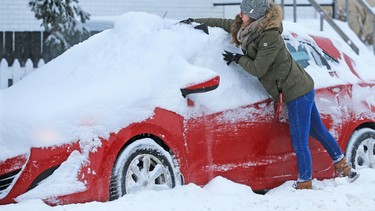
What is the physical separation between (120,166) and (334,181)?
82.8 inches

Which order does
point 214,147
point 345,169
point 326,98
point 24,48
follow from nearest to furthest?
1. point 214,147
2. point 345,169
3. point 326,98
4. point 24,48

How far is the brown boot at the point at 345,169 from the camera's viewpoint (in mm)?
5980

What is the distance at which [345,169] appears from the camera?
6012 millimetres

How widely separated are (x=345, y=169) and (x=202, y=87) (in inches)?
63.2

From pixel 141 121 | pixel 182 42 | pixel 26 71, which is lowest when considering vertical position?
pixel 26 71

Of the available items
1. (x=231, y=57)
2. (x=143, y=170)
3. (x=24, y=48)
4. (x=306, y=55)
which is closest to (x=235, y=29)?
(x=231, y=57)

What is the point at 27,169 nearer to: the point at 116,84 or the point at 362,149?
the point at 116,84

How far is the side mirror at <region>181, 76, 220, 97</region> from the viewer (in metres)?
5.19

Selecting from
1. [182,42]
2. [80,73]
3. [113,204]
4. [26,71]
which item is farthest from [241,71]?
[26,71]

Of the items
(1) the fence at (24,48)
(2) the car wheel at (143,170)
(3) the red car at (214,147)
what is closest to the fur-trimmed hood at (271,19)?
(3) the red car at (214,147)

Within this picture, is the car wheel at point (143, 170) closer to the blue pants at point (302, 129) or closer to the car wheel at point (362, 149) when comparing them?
the blue pants at point (302, 129)

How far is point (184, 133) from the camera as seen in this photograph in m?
5.23

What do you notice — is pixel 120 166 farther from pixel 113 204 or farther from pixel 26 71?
pixel 26 71

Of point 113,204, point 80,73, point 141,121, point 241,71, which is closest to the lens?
point 113,204
